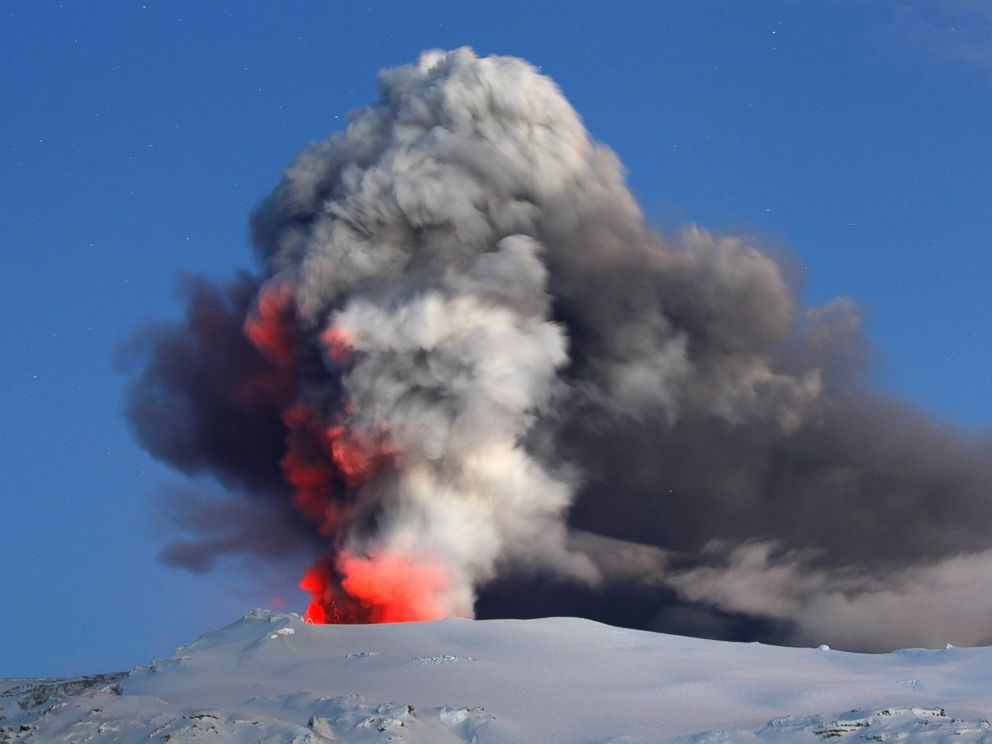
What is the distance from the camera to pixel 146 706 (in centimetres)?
2906

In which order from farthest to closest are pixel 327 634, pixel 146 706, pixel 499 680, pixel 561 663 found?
pixel 327 634 → pixel 561 663 → pixel 499 680 → pixel 146 706

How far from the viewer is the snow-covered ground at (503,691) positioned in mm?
25406

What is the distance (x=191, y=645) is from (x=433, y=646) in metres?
8.72

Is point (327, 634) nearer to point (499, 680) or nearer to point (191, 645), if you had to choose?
point (191, 645)

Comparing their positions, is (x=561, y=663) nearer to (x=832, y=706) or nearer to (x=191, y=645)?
(x=832, y=706)

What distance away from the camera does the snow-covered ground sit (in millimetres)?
25406

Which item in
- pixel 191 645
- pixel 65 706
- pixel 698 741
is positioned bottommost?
pixel 698 741

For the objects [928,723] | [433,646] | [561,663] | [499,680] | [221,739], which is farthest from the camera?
[433,646]

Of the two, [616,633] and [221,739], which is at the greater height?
[616,633]

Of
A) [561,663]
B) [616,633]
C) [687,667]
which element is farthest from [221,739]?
[616,633]

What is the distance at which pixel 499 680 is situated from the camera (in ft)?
103

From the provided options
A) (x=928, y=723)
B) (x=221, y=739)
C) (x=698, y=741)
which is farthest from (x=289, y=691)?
(x=928, y=723)

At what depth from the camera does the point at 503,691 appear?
30.3m

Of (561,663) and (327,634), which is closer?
(561,663)
